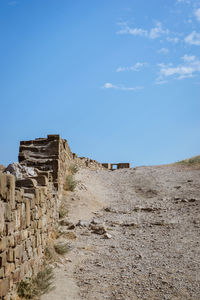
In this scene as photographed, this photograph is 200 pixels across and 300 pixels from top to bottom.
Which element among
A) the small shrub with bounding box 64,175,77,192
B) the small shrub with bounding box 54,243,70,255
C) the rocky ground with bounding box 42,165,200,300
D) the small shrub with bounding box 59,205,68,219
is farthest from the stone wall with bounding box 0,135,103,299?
the small shrub with bounding box 64,175,77,192

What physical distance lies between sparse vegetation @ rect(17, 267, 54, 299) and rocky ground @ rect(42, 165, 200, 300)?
18 centimetres

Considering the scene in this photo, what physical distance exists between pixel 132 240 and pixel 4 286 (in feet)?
16.2

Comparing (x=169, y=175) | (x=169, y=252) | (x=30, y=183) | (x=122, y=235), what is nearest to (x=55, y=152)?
(x=122, y=235)

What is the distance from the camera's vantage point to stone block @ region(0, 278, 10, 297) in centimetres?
390

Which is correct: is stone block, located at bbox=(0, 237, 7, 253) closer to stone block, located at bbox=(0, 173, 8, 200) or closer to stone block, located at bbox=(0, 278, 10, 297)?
stone block, located at bbox=(0, 278, 10, 297)

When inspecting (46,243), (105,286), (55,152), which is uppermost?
(55,152)

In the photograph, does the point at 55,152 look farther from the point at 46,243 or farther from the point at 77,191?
the point at 46,243

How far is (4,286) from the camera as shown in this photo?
13.1 feet

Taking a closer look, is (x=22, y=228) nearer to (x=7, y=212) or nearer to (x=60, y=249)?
(x=7, y=212)

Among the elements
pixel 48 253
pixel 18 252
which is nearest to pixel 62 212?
pixel 48 253

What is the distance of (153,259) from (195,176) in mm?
9696

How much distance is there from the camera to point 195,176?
15.9 metres

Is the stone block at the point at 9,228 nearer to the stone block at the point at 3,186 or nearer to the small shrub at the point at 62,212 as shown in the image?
the stone block at the point at 3,186

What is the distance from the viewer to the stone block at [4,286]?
390cm
